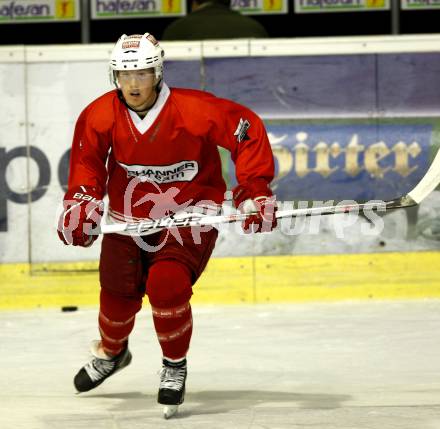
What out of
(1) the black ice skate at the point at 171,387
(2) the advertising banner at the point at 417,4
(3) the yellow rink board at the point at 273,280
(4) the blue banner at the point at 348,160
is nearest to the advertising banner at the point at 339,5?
(2) the advertising banner at the point at 417,4

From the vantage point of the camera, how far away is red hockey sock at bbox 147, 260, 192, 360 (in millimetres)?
4238

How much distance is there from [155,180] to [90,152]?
0.23 metres

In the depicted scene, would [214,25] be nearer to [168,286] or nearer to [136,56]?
[136,56]

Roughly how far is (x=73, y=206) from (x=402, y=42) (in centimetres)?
286

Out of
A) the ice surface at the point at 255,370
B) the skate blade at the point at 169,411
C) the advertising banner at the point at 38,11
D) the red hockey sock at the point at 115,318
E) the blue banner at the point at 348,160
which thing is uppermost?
the advertising banner at the point at 38,11

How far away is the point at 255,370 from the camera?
16.7 ft

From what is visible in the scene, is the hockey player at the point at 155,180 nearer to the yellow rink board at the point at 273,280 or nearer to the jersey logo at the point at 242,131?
the jersey logo at the point at 242,131

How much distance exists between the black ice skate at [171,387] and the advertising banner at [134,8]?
3.53 metres

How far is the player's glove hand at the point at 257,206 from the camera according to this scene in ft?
13.9

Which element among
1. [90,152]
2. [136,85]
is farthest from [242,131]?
[90,152]

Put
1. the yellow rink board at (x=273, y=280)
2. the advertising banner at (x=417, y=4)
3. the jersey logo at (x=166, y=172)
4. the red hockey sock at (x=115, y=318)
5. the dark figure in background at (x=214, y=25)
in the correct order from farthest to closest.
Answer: the advertising banner at (x=417, y=4) → the dark figure in background at (x=214, y=25) → the yellow rink board at (x=273, y=280) → the red hockey sock at (x=115, y=318) → the jersey logo at (x=166, y=172)

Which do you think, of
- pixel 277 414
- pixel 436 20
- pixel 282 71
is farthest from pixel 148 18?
pixel 277 414

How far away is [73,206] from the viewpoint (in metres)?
4.38

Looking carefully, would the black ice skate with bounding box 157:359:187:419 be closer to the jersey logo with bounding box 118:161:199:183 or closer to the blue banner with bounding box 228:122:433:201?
the jersey logo with bounding box 118:161:199:183
